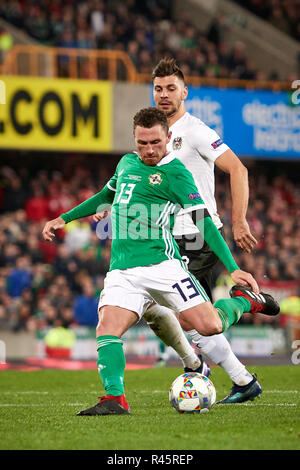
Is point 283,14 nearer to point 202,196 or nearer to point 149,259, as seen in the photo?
point 202,196

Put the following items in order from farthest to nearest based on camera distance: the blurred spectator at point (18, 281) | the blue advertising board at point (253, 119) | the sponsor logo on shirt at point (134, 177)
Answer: the blue advertising board at point (253, 119) < the blurred spectator at point (18, 281) < the sponsor logo on shirt at point (134, 177)

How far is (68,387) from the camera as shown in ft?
31.8

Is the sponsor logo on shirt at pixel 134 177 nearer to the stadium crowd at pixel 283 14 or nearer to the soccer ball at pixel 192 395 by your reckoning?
the soccer ball at pixel 192 395

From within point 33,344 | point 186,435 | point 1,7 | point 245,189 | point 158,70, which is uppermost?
point 1,7

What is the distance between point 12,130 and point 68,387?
997cm

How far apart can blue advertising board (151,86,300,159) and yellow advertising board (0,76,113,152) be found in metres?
2.31

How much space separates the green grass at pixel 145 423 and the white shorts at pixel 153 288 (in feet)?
2.59

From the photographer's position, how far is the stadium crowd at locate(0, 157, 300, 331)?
15.9 metres

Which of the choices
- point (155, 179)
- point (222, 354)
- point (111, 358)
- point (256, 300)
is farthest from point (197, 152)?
point (111, 358)

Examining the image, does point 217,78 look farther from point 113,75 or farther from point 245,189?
point 245,189

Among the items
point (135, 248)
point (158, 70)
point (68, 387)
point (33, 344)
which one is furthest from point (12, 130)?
point (135, 248)

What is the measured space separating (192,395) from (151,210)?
53.2 inches

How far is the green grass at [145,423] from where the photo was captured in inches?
194

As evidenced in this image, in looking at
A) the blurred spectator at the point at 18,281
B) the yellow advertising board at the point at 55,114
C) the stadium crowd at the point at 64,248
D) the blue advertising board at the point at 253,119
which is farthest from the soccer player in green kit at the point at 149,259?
the blue advertising board at the point at 253,119
